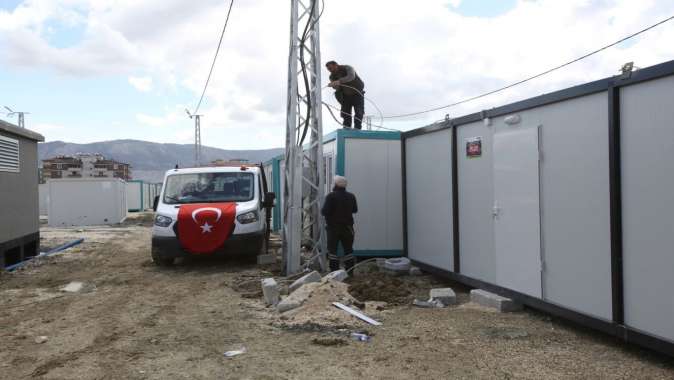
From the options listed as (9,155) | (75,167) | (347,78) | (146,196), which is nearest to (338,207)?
(347,78)

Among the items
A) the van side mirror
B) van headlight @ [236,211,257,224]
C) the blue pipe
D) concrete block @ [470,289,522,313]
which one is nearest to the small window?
the blue pipe

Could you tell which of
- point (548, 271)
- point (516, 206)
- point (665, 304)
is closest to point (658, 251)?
point (665, 304)

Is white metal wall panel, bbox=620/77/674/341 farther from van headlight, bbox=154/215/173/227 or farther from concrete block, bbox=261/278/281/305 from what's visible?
van headlight, bbox=154/215/173/227

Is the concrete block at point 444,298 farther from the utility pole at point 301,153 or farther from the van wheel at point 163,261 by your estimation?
the van wheel at point 163,261

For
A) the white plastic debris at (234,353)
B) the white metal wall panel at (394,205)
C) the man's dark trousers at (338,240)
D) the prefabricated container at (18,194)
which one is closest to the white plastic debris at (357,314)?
the white plastic debris at (234,353)

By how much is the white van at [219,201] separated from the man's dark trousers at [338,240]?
2.24 metres

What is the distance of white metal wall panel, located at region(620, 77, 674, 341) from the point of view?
185 inches

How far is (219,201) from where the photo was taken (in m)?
11.5

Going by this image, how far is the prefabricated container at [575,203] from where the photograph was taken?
15.9 feet

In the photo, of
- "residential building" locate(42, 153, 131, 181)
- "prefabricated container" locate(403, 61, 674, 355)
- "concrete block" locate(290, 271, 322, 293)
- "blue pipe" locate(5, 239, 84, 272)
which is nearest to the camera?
"prefabricated container" locate(403, 61, 674, 355)

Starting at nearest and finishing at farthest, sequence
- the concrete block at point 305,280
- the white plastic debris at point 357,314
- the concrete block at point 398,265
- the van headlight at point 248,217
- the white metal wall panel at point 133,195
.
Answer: the white plastic debris at point 357,314, the concrete block at point 305,280, the concrete block at point 398,265, the van headlight at point 248,217, the white metal wall panel at point 133,195

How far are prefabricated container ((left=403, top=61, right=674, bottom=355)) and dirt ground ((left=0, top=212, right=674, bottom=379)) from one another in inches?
17.0

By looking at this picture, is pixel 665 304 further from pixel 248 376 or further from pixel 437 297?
pixel 248 376

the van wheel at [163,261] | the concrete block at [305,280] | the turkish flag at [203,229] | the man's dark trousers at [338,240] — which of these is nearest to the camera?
the concrete block at [305,280]
